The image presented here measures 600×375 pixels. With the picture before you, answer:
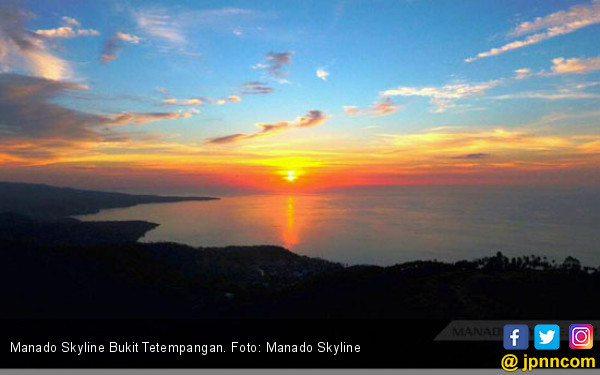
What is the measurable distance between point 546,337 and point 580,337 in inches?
78.4

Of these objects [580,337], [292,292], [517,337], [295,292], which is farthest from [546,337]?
[292,292]

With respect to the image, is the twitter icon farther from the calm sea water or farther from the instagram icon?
the calm sea water

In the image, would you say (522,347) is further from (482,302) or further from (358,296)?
(358,296)

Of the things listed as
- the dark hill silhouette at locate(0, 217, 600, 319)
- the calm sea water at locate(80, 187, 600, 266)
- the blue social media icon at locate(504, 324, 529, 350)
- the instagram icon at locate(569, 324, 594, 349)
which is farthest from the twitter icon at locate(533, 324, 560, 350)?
the calm sea water at locate(80, 187, 600, 266)

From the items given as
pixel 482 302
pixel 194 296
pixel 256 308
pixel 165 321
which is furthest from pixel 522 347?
pixel 194 296

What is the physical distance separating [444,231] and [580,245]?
41507 mm

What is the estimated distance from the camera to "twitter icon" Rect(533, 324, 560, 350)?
15.8m

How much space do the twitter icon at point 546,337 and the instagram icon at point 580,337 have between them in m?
0.90

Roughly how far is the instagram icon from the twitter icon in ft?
2.94

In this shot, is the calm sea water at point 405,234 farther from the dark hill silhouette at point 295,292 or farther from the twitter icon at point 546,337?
the twitter icon at point 546,337

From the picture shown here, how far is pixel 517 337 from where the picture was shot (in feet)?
55.3

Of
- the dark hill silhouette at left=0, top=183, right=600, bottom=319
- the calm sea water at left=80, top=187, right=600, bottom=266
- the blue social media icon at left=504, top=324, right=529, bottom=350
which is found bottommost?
the calm sea water at left=80, top=187, right=600, bottom=266

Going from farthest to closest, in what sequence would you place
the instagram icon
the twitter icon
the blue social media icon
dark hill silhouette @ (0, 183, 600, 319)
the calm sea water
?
the calm sea water, dark hill silhouette @ (0, 183, 600, 319), the blue social media icon, the instagram icon, the twitter icon

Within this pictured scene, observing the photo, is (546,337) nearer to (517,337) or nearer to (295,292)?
(517,337)
